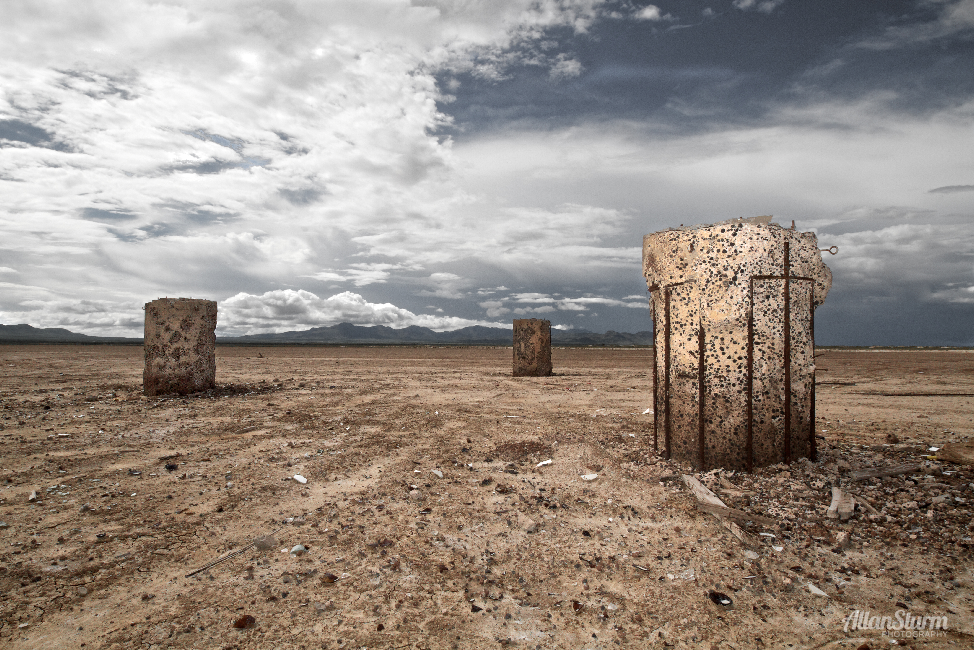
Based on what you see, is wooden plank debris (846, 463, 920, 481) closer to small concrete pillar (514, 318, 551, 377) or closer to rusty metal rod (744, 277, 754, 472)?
rusty metal rod (744, 277, 754, 472)

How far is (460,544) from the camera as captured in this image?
3061mm

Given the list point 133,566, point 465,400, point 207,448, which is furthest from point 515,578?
point 465,400

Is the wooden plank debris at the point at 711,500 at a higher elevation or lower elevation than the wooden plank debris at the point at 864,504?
lower

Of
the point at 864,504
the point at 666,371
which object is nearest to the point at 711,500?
the point at 864,504

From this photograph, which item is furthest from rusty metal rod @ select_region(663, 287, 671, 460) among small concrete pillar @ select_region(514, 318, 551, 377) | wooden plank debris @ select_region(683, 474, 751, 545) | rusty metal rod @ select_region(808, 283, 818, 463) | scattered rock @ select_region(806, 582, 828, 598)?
small concrete pillar @ select_region(514, 318, 551, 377)

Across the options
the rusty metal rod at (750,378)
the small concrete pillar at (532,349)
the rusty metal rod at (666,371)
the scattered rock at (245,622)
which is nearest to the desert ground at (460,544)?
the scattered rock at (245,622)

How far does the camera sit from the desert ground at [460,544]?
2275mm

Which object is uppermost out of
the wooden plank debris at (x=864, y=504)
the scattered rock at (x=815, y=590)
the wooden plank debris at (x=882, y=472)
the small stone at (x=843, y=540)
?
the wooden plank debris at (x=882, y=472)

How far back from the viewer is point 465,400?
888cm

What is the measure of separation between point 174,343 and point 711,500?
9174mm

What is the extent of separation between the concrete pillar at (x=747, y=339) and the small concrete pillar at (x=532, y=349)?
9221 mm

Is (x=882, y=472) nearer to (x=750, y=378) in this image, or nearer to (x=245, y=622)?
(x=750, y=378)

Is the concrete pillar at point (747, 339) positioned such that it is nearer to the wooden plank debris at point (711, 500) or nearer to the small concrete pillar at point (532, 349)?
the wooden plank debris at point (711, 500)

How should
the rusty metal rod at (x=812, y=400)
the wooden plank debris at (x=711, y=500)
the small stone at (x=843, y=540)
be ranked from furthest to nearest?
the rusty metal rod at (x=812, y=400), the wooden plank debris at (x=711, y=500), the small stone at (x=843, y=540)
